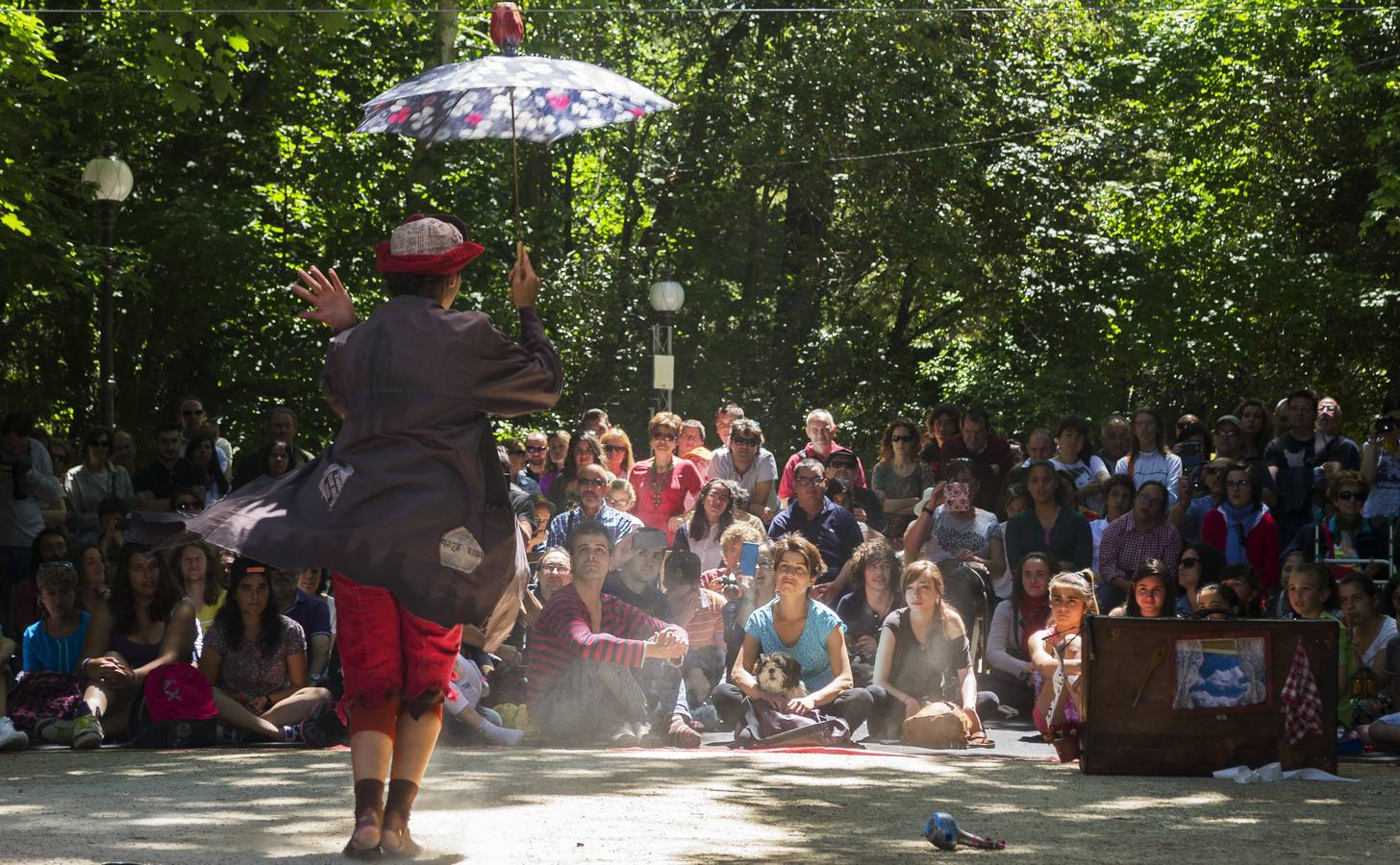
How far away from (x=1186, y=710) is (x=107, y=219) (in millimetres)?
11426

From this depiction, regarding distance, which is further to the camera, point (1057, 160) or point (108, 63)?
point (1057, 160)

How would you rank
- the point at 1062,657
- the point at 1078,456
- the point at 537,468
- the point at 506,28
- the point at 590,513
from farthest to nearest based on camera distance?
the point at 537,468, the point at 1078,456, the point at 590,513, the point at 1062,657, the point at 506,28

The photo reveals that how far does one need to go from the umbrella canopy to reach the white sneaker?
3.61 metres

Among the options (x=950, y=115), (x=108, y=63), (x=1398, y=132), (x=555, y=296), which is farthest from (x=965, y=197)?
(x=108, y=63)

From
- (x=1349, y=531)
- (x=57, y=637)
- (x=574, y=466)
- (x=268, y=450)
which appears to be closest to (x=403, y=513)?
(x=57, y=637)

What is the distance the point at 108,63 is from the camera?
65.7 feet

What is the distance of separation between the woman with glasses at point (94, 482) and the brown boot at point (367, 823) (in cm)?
809

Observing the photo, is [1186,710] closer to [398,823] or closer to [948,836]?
[948,836]

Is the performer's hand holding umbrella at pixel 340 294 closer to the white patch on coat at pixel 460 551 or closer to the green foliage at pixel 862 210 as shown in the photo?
the white patch on coat at pixel 460 551

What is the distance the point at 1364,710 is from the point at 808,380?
66.1ft

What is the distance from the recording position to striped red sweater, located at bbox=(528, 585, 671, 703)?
908 cm

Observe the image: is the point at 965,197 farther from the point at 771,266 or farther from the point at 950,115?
the point at 771,266

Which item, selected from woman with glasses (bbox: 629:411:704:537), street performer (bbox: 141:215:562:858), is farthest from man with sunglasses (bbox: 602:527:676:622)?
street performer (bbox: 141:215:562:858)

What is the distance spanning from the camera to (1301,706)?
7793 millimetres
